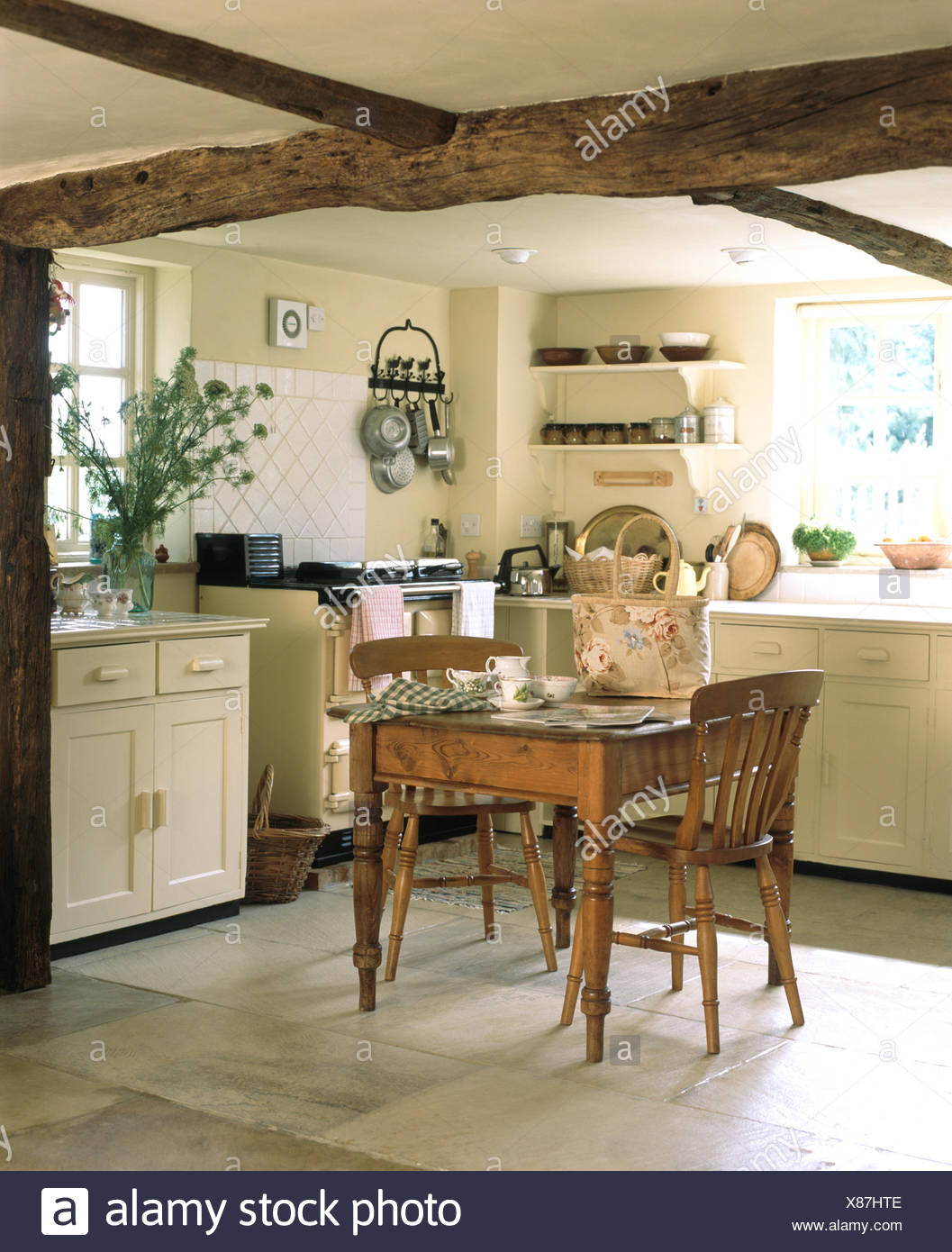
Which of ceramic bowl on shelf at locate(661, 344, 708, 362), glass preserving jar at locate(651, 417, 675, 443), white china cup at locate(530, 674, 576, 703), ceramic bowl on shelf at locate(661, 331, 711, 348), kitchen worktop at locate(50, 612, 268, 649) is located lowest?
white china cup at locate(530, 674, 576, 703)

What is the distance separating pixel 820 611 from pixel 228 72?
3.35 metres

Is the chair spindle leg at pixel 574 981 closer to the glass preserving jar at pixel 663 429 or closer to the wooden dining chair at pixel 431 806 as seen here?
the wooden dining chair at pixel 431 806

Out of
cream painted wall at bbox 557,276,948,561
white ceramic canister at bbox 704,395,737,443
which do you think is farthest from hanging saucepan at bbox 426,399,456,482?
white ceramic canister at bbox 704,395,737,443

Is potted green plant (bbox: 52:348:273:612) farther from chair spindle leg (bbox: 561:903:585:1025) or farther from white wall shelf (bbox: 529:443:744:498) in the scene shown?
chair spindle leg (bbox: 561:903:585:1025)

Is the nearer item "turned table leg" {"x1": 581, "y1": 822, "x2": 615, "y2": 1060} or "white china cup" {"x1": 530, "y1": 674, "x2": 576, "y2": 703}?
"turned table leg" {"x1": 581, "y1": 822, "x2": 615, "y2": 1060}

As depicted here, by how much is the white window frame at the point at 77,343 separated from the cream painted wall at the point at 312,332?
0.08 meters

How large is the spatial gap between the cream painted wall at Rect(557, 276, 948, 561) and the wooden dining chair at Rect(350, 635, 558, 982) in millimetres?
2349

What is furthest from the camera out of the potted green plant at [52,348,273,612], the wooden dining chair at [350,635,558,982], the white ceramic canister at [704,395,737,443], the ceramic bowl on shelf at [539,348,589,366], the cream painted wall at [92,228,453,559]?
the ceramic bowl on shelf at [539,348,589,366]

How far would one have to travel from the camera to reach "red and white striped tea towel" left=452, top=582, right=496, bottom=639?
5.59 m

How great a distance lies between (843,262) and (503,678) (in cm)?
270

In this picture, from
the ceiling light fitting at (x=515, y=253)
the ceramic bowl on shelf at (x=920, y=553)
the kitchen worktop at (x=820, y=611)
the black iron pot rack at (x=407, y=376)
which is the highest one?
the ceiling light fitting at (x=515, y=253)

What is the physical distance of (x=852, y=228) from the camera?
4223 mm

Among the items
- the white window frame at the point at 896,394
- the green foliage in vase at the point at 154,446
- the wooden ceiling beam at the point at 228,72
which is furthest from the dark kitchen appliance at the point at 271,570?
the wooden ceiling beam at the point at 228,72

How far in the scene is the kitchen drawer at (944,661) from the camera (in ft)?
16.4
